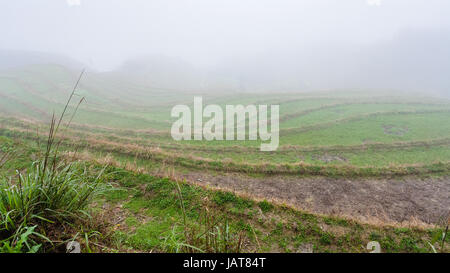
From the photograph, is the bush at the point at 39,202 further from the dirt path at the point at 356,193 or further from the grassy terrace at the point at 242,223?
the dirt path at the point at 356,193

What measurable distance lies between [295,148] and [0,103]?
54.8 meters

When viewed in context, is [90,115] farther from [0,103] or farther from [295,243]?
[295,243]

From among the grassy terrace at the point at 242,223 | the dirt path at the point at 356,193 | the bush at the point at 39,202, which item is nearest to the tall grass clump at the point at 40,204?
the bush at the point at 39,202

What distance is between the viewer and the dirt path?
961 cm

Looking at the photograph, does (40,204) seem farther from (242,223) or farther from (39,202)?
(242,223)

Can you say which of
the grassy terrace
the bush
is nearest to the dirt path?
the grassy terrace

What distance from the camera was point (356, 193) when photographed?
11.1m

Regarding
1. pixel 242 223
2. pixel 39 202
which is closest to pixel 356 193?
pixel 242 223

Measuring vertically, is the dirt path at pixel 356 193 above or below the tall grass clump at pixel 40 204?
below

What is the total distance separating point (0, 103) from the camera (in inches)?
1463

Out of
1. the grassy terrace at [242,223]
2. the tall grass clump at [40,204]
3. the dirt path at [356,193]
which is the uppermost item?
the tall grass clump at [40,204]

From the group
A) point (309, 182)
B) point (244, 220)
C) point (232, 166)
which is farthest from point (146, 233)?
point (309, 182)

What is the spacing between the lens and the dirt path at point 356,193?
→ 9.61 meters
